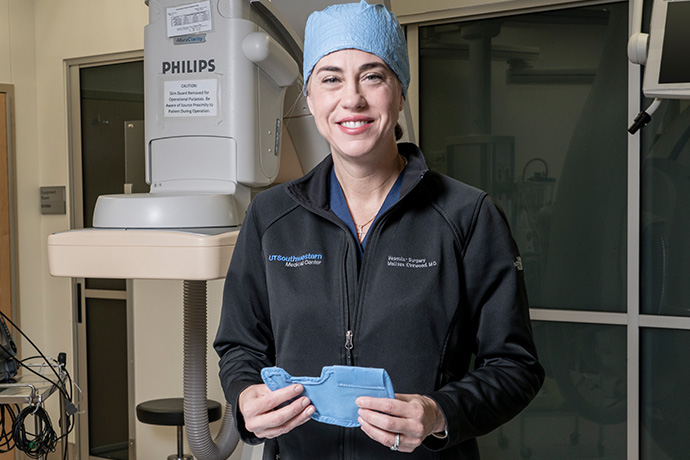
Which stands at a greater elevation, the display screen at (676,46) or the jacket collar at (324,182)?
the display screen at (676,46)

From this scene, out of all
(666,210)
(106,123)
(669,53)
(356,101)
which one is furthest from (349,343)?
(106,123)

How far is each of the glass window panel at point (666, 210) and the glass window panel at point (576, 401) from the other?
21 centimetres

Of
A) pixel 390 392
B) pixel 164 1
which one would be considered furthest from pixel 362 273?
pixel 164 1

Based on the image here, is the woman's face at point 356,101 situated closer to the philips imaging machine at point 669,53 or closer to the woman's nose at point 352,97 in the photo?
the woman's nose at point 352,97

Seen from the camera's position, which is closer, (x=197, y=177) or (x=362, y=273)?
(x=362, y=273)

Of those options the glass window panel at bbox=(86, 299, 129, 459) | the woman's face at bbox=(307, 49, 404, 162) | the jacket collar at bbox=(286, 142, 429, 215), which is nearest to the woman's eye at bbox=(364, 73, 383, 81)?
the woman's face at bbox=(307, 49, 404, 162)

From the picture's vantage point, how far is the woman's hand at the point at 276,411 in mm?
1045

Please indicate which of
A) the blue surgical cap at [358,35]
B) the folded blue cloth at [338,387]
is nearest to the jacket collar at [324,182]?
the blue surgical cap at [358,35]

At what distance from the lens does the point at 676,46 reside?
6.10ft

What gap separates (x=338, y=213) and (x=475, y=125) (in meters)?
1.85

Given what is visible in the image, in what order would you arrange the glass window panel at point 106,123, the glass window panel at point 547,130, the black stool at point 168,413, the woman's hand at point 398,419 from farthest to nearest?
1. the glass window panel at point 106,123
2. the glass window panel at point 547,130
3. the black stool at point 168,413
4. the woman's hand at point 398,419

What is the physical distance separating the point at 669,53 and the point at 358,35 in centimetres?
107

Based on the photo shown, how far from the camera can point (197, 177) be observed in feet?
5.80

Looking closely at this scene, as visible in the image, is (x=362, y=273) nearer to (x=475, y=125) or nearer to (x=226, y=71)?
(x=226, y=71)
